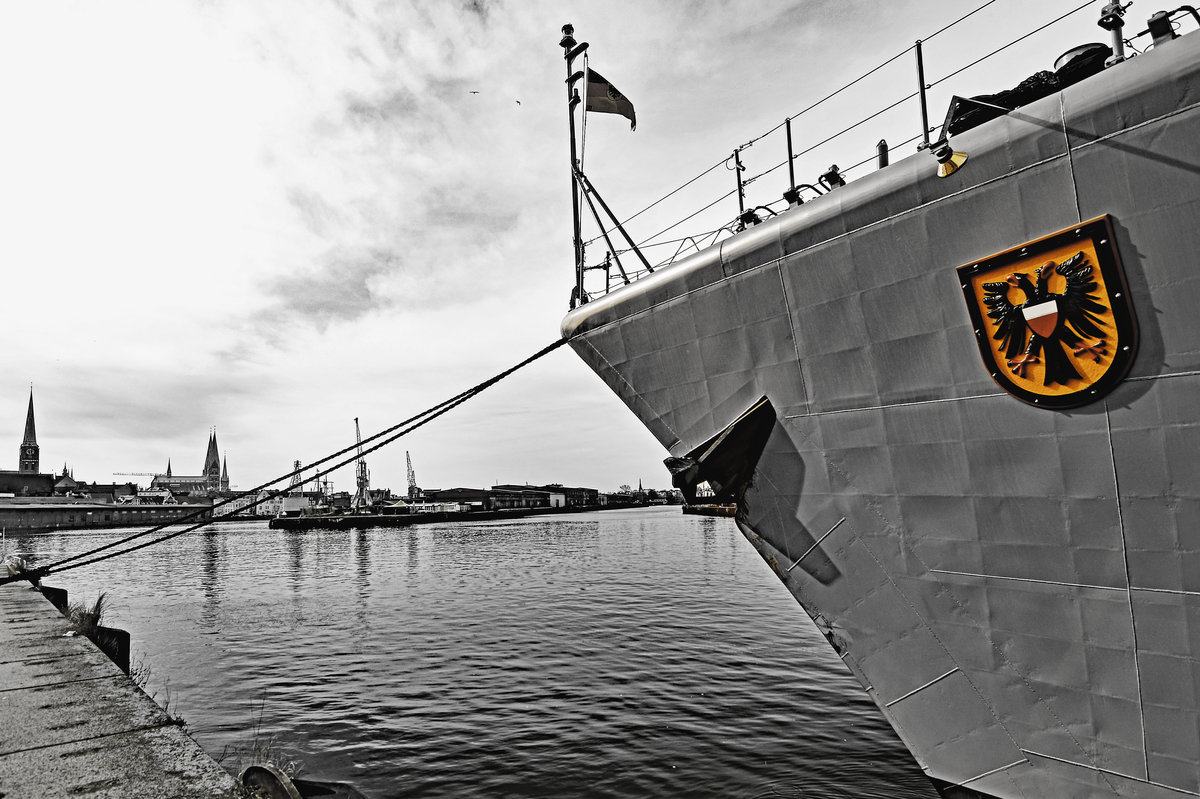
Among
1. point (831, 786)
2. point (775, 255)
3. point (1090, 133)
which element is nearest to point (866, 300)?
point (775, 255)

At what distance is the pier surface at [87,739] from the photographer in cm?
470

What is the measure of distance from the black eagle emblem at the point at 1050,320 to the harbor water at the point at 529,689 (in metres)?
6.14

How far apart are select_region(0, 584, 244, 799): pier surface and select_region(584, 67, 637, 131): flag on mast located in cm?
698

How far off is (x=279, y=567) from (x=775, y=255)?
39.6m

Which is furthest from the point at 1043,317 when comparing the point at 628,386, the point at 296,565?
the point at 296,565

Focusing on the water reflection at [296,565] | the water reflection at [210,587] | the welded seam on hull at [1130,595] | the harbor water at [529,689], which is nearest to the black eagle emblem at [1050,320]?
the welded seam on hull at [1130,595]

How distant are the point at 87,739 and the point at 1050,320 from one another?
841cm

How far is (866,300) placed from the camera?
14.4ft

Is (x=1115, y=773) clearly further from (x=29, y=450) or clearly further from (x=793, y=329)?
(x=29, y=450)

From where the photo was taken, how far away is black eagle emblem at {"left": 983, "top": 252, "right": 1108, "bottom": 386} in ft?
11.3

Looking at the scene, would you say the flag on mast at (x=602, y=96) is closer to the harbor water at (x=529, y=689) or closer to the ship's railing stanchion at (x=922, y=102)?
the ship's railing stanchion at (x=922, y=102)

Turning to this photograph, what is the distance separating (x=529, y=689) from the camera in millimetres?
11586

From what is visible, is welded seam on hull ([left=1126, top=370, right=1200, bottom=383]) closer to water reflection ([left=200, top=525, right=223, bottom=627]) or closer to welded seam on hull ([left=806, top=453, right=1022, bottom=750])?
welded seam on hull ([left=806, top=453, right=1022, bottom=750])

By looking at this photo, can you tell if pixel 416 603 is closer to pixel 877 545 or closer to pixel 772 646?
pixel 772 646
